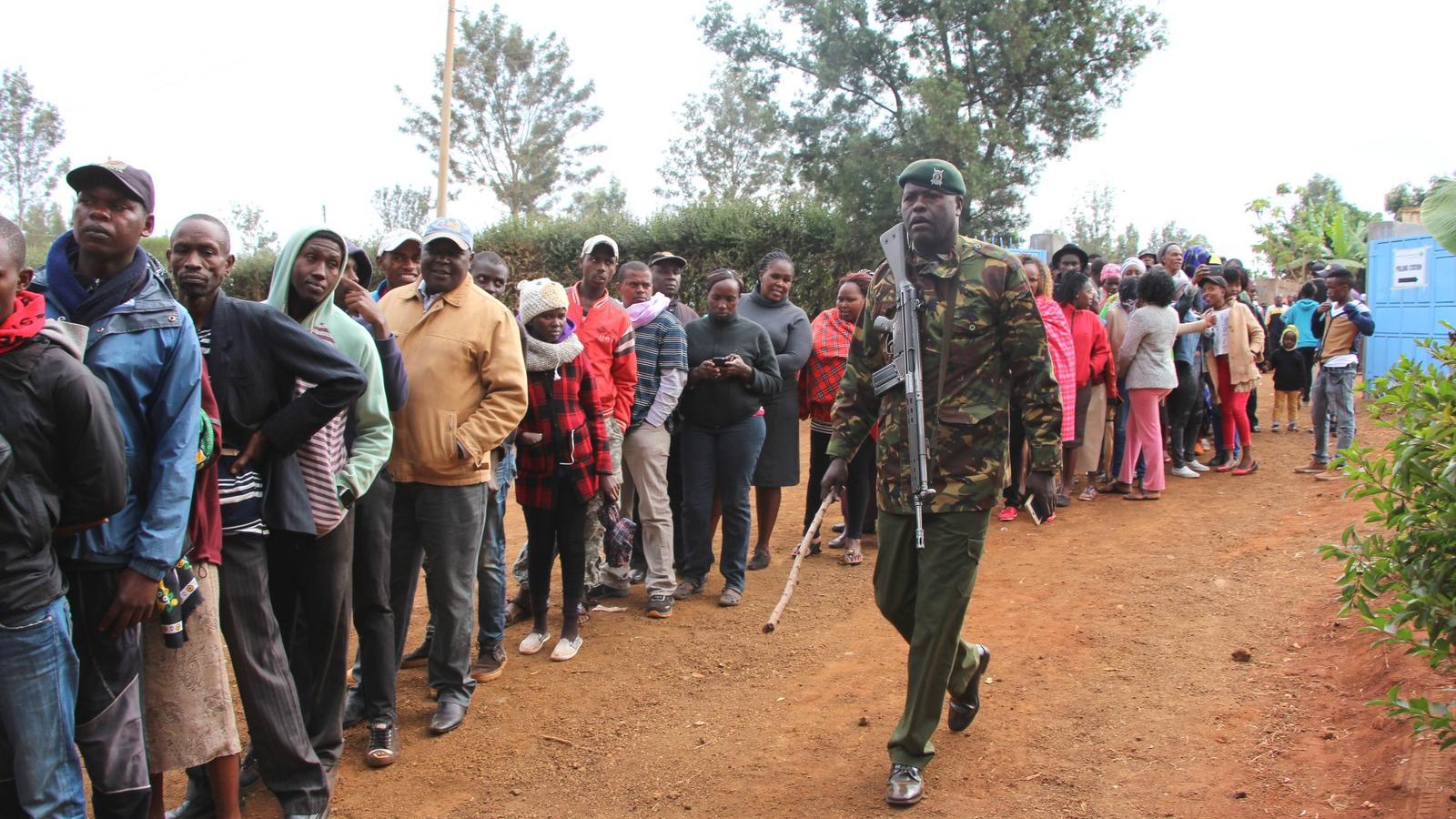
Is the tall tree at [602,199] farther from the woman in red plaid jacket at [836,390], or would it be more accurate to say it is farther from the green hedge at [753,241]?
the woman in red plaid jacket at [836,390]

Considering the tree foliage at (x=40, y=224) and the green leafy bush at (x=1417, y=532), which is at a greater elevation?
the tree foliage at (x=40, y=224)

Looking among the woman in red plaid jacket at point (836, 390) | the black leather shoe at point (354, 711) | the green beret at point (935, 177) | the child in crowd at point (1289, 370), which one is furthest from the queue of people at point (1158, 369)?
the black leather shoe at point (354, 711)

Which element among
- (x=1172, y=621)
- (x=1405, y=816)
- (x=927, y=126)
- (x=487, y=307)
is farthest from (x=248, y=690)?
(x=927, y=126)

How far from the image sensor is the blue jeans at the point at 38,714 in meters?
2.69

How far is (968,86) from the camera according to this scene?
59.0ft

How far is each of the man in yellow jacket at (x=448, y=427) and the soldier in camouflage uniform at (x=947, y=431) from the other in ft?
5.74

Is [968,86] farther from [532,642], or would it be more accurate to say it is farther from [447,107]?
[532,642]

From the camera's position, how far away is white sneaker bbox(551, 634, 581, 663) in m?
5.62

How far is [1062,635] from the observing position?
5.70 meters

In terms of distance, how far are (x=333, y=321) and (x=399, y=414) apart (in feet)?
2.20

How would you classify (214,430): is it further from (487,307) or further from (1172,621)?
(1172,621)

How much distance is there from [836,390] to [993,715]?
11.2 feet

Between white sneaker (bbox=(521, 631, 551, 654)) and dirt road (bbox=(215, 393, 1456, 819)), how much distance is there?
7cm

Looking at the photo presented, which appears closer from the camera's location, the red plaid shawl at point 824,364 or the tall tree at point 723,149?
the red plaid shawl at point 824,364
